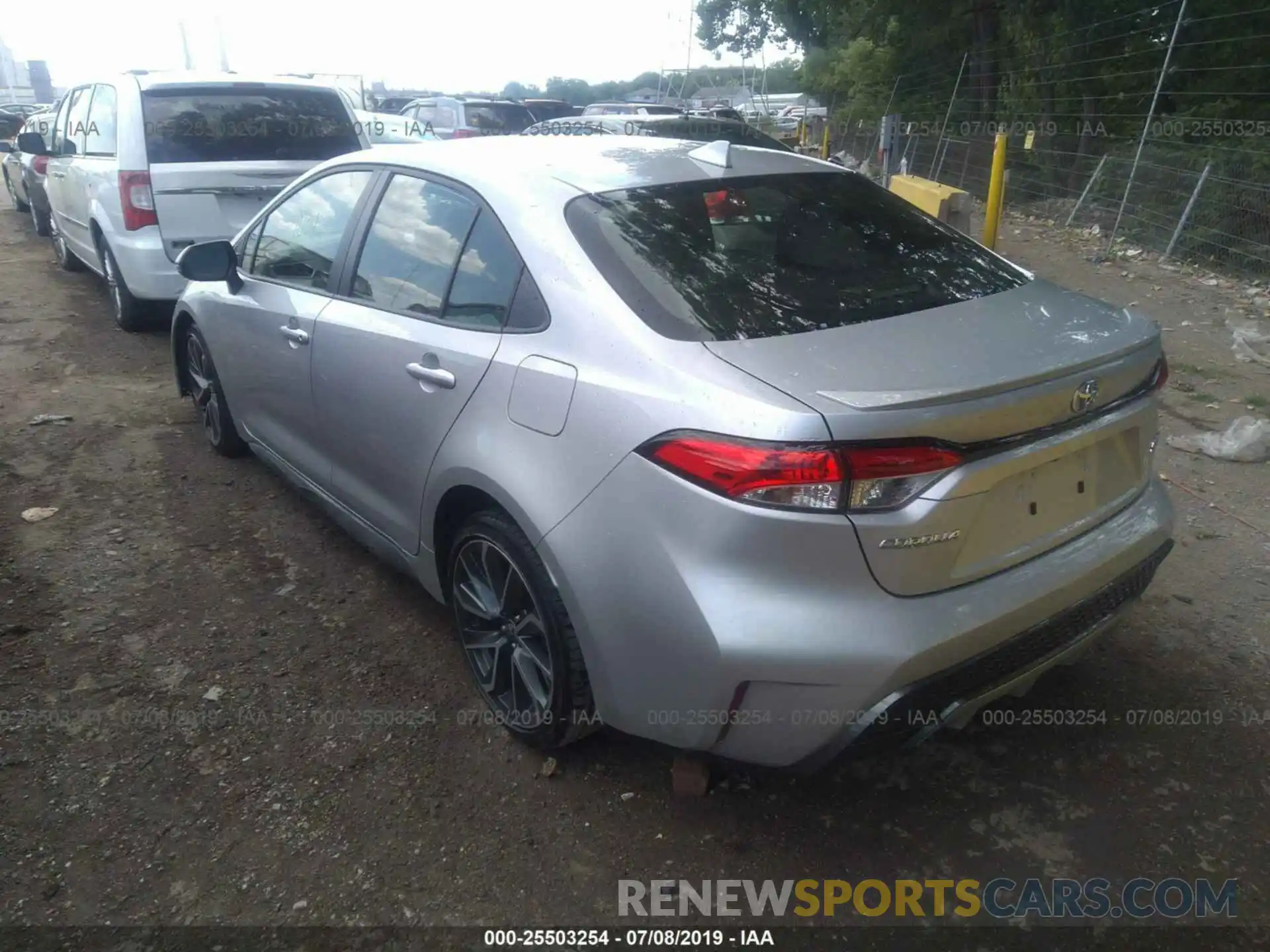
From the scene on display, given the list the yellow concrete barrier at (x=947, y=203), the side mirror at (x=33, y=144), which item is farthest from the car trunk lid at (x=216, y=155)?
the yellow concrete barrier at (x=947, y=203)

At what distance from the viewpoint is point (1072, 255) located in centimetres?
1091

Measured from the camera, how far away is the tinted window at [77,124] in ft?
25.2

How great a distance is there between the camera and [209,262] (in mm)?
A: 4027

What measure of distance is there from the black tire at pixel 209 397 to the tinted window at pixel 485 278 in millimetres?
2252

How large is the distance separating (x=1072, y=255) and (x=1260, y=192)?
81.0 inches

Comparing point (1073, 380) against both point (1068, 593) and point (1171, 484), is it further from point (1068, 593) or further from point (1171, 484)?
point (1171, 484)

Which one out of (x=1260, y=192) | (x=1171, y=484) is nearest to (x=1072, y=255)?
(x=1260, y=192)

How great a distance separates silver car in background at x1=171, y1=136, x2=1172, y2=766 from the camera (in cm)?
207

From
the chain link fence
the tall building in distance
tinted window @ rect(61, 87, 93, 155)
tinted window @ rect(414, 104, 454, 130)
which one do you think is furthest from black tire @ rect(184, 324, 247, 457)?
the tall building in distance

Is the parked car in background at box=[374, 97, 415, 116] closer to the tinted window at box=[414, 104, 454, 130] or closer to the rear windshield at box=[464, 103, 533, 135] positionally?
the tinted window at box=[414, 104, 454, 130]

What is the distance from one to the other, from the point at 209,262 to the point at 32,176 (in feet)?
28.1

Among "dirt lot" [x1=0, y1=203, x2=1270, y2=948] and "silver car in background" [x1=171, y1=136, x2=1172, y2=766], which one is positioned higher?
"silver car in background" [x1=171, y1=136, x2=1172, y2=766]

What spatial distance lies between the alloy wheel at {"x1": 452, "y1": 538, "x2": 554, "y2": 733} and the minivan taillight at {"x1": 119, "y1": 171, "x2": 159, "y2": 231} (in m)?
4.92

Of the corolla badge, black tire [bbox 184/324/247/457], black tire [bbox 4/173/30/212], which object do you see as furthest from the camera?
black tire [bbox 4/173/30/212]
